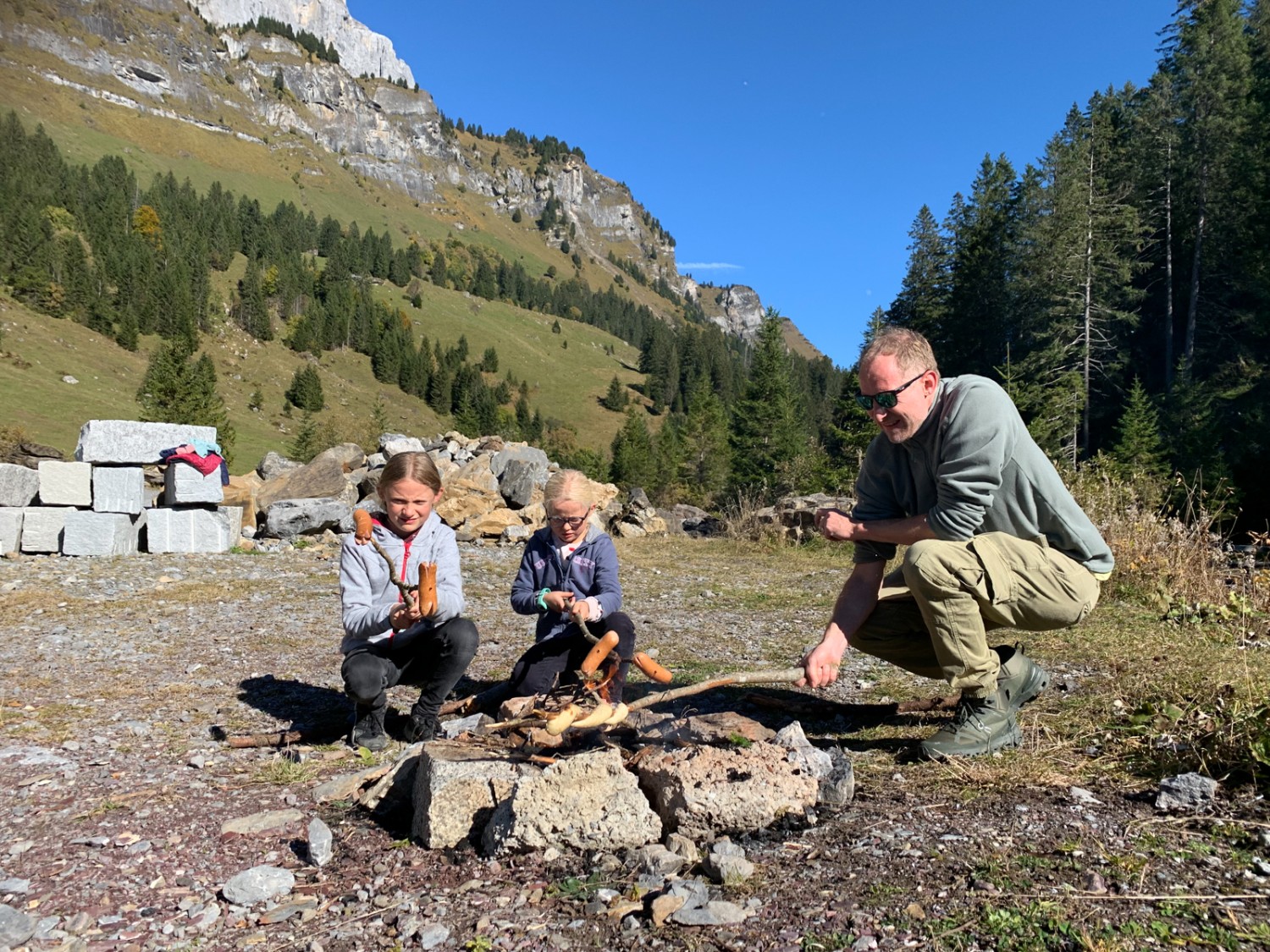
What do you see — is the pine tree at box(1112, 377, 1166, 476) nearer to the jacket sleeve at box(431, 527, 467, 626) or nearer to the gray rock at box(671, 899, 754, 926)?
the jacket sleeve at box(431, 527, 467, 626)

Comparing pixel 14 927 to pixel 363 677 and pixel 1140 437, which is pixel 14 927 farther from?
pixel 1140 437

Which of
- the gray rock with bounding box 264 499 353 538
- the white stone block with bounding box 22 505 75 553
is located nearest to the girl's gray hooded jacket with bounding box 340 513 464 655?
the white stone block with bounding box 22 505 75 553

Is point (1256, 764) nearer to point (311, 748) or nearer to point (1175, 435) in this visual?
point (311, 748)

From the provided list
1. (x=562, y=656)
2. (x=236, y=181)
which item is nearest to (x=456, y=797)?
(x=562, y=656)

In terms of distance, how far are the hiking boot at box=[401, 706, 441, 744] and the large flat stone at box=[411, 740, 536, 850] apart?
3.82ft

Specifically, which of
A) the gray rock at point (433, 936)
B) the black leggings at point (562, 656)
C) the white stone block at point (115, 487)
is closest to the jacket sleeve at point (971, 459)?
the black leggings at point (562, 656)

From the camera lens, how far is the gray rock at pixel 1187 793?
2617mm

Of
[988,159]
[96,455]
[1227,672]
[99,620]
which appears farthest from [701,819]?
[988,159]

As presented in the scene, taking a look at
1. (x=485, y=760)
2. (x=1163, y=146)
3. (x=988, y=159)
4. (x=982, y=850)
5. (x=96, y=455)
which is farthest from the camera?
(x=988, y=159)

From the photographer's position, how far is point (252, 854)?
275cm

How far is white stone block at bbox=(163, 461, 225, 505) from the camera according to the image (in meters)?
11.0

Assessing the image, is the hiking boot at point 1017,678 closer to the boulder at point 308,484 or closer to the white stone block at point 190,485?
the white stone block at point 190,485

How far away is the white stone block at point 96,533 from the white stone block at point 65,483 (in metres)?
0.20

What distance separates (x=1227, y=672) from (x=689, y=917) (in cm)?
350
